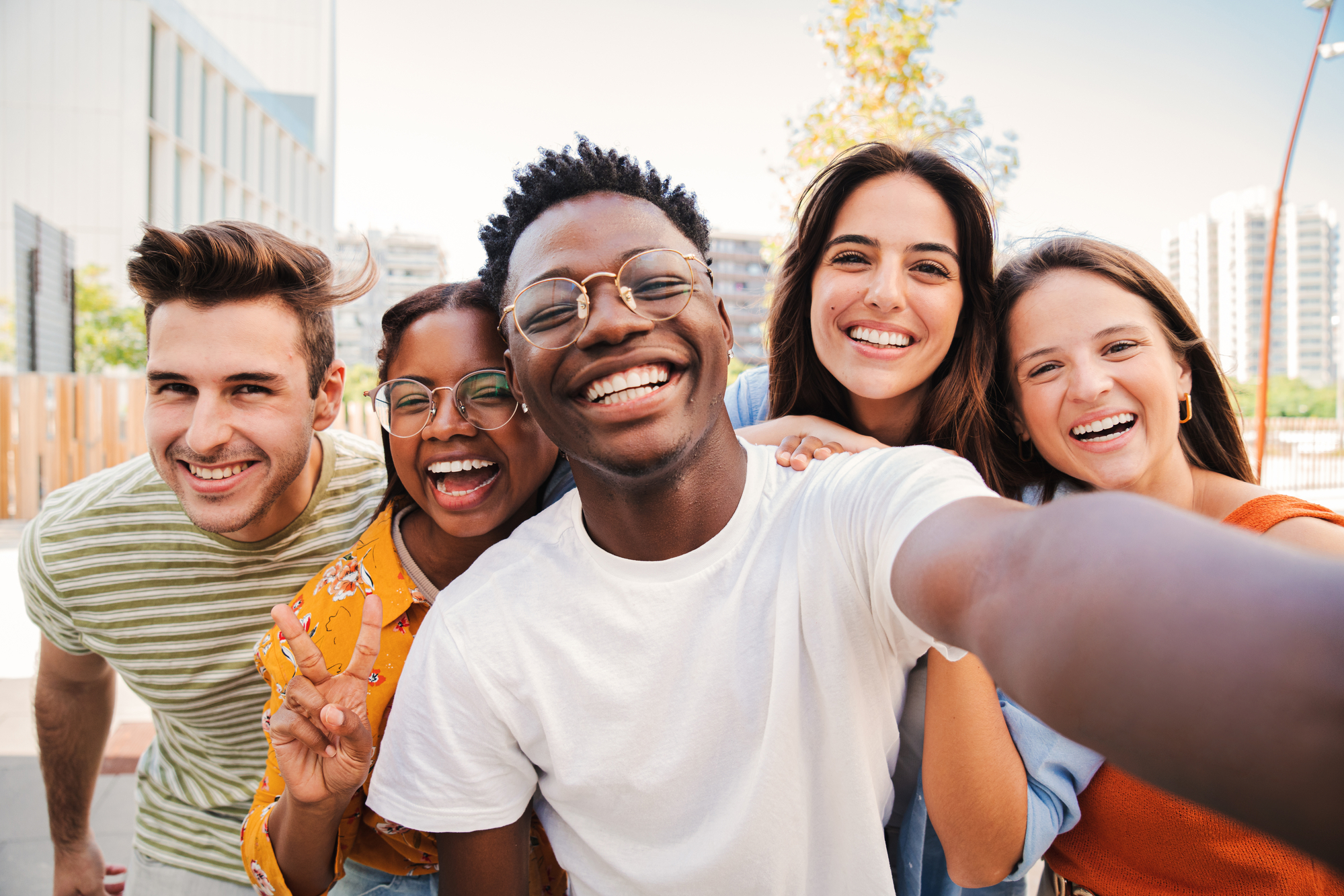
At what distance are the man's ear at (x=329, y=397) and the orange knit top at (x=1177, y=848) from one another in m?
2.76

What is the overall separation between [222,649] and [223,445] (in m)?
0.79

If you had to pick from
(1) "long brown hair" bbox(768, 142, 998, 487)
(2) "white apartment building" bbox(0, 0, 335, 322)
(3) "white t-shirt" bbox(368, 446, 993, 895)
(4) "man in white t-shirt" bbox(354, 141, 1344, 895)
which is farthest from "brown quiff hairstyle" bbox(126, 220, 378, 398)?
(2) "white apartment building" bbox(0, 0, 335, 322)

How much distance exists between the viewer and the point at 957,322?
8.71ft

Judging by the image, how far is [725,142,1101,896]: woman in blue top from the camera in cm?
178

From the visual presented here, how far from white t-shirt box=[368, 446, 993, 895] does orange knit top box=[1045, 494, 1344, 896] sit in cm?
63

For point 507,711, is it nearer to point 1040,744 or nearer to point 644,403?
point 644,403

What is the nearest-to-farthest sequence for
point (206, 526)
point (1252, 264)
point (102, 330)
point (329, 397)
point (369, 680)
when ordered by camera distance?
1. point (369, 680)
2. point (206, 526)
3. point (329, 397)
4. point (102, 330)
5. point (1252, 264)

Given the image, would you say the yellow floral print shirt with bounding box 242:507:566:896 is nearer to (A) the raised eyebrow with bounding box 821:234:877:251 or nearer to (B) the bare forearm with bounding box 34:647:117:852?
(B) the bare forearm with bounding box 34:647:117:852

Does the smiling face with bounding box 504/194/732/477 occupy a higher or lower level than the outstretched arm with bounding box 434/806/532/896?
higher

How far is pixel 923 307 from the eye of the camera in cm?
255

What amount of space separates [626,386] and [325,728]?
45.3 inches

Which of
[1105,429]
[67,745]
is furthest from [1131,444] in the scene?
[67,745]

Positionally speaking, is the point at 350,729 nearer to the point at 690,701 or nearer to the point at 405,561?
the point at 405,561

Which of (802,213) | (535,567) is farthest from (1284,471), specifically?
(535,567)
